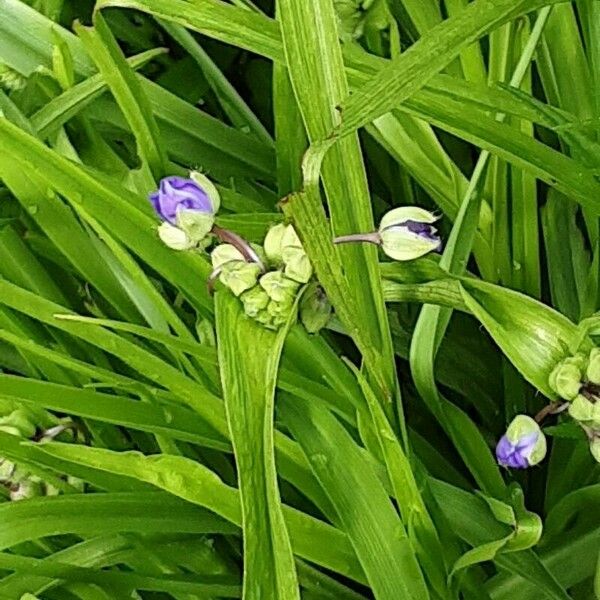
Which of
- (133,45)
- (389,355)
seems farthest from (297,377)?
(133,45)

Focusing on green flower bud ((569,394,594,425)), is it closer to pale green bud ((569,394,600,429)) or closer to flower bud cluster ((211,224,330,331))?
pale green bud ((569,394,600,429))

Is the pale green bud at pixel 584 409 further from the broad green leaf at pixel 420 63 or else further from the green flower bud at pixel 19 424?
the green flower bud at pixel 19 424

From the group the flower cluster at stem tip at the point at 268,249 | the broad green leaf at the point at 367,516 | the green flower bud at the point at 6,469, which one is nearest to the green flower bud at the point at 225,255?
the flower cluster at stem tip at the point at 268,249

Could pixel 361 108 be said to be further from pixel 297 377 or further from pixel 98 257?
pixel 98 257

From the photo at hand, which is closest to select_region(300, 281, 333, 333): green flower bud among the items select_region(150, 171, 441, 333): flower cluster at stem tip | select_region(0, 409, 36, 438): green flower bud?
select_region(150, 171, 441, 333): flower cluster at stem tip

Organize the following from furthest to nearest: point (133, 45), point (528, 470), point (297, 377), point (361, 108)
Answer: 1. point (133, 45)
2. point (528, 470)
3. point (297, 377)
4. point (361, 108)

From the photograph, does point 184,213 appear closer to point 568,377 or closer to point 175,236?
point 175,236

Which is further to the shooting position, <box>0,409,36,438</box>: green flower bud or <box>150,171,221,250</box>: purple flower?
<box>0,409,36,438</box>: green flower bud

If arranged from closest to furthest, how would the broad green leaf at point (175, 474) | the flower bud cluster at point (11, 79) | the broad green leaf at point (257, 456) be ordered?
the broad green leaf at point (257, 456) < the broad green leaf at point (175, 474) < the flower bud cluster at point (11, 79)
